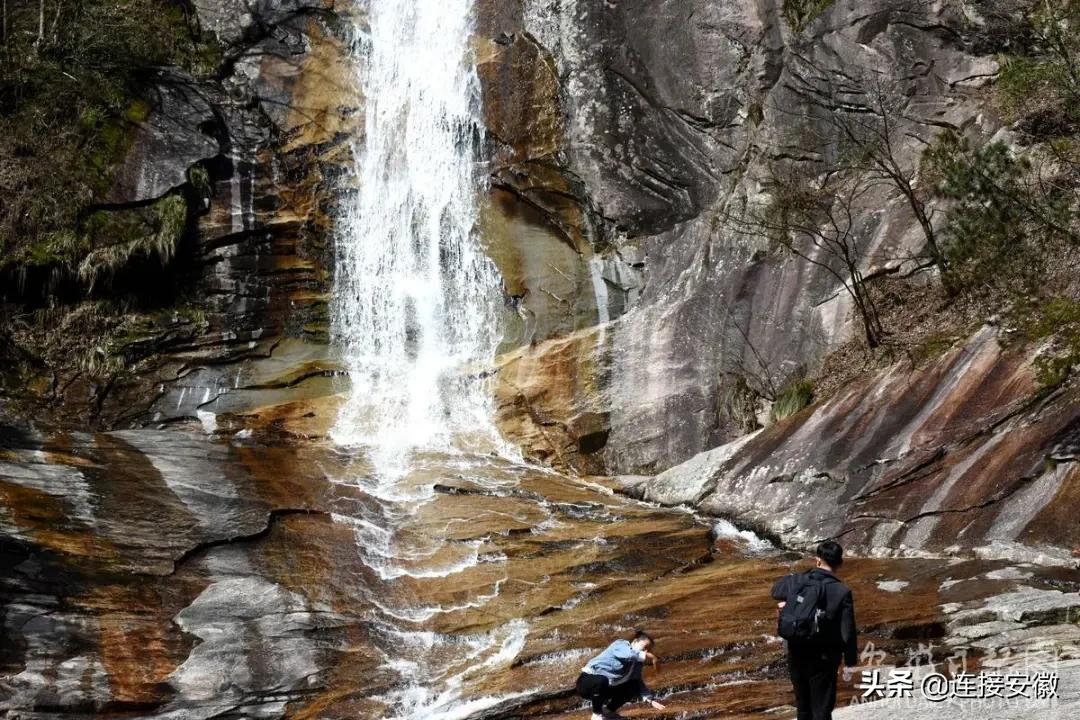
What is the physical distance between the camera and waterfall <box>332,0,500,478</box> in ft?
61.3

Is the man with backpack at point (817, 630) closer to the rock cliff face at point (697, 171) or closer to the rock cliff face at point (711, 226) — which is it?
the rock cliff face at point (711, 226)

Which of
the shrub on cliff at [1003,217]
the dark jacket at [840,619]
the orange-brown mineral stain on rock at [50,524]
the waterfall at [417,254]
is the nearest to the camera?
the dark jacket at [840,619]

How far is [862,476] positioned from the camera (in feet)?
40.8

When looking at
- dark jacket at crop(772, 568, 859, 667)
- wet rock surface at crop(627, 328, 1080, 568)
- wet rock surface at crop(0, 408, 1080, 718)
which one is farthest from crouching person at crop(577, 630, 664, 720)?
wet rock surface at crop(627, 328, 1080, 568)

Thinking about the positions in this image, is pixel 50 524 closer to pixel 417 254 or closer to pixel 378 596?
pixel 378 596

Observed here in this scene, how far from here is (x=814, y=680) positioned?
5.83 metres

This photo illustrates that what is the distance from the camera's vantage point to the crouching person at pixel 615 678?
6938 millimetres

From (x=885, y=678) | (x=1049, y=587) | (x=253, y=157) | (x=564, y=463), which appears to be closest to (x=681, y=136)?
(x=564, y=463)

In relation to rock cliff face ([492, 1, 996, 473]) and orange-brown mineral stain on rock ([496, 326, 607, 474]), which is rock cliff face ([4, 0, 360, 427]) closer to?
orange-brown mineral stain on rock ([496, 326, 607, 474])

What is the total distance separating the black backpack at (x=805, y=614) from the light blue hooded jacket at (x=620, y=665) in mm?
1436

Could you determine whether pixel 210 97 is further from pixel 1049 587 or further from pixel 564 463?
pixel 1049 587

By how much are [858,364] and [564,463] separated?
17.1ft

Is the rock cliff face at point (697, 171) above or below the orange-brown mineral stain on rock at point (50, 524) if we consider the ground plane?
above

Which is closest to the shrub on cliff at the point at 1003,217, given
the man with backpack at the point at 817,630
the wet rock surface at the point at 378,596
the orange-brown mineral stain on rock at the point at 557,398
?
the wet rock surface at the point at 378,596
